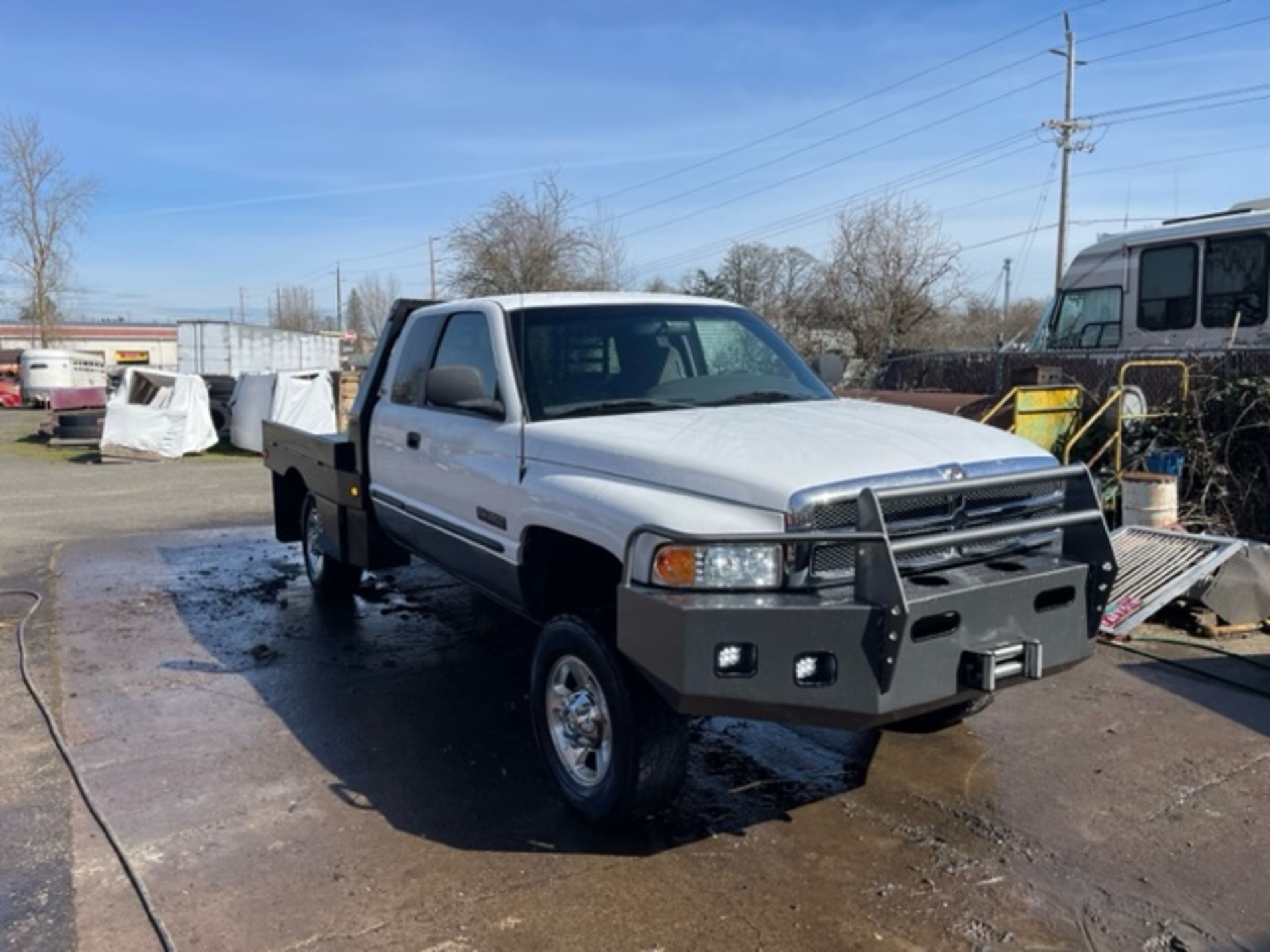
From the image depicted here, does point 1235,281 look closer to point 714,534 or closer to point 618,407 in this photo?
point 618,407

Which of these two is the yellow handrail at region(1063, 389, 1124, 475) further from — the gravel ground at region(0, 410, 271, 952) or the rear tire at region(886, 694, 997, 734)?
the gravel ground at region(0, 410, 271, 952)

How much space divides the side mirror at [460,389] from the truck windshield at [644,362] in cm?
20

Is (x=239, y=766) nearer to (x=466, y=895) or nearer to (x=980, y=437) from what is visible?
(x=466, y=895)

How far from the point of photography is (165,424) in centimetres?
1875

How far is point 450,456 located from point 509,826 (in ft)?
6.24

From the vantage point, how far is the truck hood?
3547 mm

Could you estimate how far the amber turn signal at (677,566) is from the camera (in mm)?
3420

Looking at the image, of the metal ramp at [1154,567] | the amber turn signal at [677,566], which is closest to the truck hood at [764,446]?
the amber turn signal at [677,566]

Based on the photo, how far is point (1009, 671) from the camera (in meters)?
3.54

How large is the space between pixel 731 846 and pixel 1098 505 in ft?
6.25

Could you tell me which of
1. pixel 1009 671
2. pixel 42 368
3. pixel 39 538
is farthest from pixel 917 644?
pixel 42 368

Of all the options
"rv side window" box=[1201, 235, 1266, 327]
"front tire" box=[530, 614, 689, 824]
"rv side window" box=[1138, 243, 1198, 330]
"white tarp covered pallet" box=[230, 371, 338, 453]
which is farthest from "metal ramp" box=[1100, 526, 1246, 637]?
"white tarp covered pallet" box=[230, 371, 338, 453]

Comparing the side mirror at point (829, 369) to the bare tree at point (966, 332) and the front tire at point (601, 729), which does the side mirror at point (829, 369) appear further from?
the bare tree at point (966, 332)

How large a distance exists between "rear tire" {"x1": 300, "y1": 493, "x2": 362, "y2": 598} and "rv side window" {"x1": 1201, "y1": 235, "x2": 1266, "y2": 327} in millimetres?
10584
